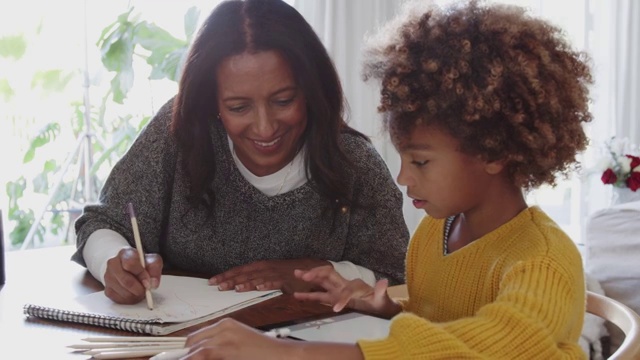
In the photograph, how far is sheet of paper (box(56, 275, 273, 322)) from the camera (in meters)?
1.34

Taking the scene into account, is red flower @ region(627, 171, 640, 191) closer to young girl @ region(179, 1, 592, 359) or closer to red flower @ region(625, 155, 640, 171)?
red flower @ region(625, 155, 640, 171)

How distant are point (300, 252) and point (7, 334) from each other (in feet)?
2.12

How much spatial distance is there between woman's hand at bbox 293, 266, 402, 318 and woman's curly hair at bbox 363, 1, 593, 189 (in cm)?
23

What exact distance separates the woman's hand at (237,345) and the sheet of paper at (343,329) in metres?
0.18

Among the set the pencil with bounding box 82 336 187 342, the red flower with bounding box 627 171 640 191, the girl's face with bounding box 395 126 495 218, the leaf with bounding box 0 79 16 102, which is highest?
the leaf with bounding box 0 79 16 102

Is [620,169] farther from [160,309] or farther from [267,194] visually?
[160,309]

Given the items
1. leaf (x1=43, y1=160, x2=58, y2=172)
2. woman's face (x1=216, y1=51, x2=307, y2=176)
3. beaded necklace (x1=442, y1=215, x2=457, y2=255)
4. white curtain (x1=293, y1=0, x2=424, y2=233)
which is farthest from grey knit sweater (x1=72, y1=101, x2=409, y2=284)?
white curtain (x1=293, y1=0, x2=424, y2=233)

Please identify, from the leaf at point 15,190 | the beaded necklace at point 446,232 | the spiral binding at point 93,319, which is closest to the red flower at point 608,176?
the beaded necklace at point 446,232

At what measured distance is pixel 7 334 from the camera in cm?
129

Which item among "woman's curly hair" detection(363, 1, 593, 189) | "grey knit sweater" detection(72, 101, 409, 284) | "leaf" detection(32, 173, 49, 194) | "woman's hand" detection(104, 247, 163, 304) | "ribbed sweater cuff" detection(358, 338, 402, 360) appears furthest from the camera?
"leaf" detection(32, 173, 49, 194)

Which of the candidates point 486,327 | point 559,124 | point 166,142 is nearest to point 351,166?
point 166,142

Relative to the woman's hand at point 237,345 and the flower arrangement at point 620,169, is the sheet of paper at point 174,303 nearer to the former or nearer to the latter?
the woman's hand at point 237,345

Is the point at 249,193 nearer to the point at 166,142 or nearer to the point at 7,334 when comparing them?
the point at 166,142

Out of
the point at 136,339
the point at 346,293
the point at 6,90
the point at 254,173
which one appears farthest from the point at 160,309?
the point at 6,90
